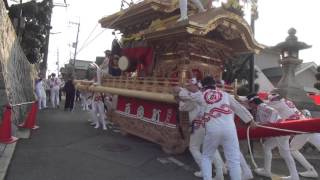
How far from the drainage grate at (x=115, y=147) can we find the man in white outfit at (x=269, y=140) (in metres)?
3.29

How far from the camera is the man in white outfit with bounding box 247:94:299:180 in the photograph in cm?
687

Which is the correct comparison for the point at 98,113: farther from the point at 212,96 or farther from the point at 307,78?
the point at 307,78

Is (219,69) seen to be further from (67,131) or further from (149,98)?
(67,131)

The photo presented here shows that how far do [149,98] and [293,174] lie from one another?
155 inches

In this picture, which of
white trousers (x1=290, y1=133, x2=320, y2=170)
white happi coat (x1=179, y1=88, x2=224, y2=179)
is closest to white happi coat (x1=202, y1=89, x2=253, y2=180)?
white happi coat (x1=179, y1=88, x2=224, y2=179)

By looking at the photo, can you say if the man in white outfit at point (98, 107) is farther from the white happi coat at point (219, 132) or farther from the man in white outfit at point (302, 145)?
the white happi coat at point (219, 132)

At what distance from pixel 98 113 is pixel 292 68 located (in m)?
7.33

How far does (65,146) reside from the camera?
28.6 ft

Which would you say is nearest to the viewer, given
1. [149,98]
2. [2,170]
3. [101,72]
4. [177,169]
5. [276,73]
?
[2,170]

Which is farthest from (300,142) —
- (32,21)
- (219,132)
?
(32,21)

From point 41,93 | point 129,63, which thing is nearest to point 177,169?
point 129,63

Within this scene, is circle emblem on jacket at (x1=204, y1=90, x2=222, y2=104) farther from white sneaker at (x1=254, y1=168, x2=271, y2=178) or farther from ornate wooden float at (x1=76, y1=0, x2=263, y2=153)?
white sneaker at (x1=254, y1=168, x2=271, y2=178)

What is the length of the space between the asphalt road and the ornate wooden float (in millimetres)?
625

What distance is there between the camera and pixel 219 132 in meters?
5.54
